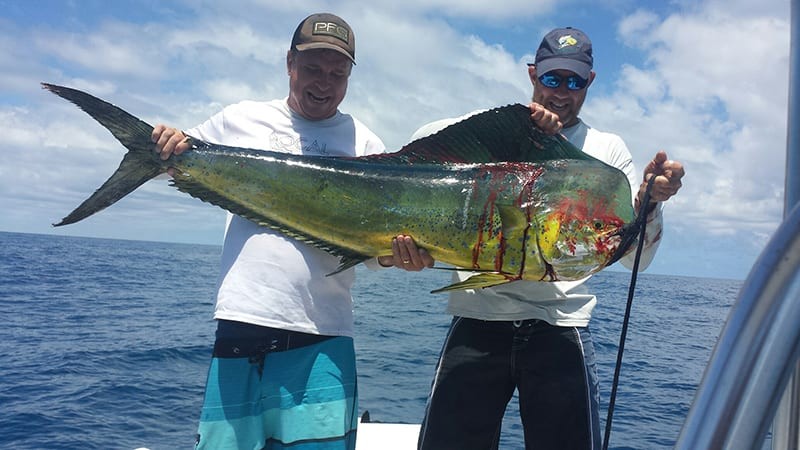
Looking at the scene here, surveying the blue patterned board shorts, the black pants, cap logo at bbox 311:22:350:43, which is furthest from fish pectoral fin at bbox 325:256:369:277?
cap logo at bbox 311:22:350:43

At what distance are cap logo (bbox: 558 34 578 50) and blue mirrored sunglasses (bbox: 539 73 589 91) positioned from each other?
0.42 ft

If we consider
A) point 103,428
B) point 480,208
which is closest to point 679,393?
point 103,428

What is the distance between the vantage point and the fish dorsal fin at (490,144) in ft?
7.09

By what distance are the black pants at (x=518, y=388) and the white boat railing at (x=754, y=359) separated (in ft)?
6.11

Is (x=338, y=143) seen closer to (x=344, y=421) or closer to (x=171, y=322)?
(x=344, y=421)

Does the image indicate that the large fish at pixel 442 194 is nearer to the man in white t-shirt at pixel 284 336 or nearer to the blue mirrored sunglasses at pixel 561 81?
the man in white t-shirt at pixel 284 336

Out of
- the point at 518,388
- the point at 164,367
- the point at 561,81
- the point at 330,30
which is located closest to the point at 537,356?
the point at 518,388

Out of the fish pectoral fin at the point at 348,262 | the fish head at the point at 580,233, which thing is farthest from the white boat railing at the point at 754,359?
the fish pectoral fin at the point at 348,262

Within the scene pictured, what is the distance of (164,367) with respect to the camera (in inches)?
340

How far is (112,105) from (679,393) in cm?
972

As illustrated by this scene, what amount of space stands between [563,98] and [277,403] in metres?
1.74

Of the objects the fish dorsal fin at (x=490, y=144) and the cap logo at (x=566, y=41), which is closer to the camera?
the fish dorsal fin at (x=490, y=144)

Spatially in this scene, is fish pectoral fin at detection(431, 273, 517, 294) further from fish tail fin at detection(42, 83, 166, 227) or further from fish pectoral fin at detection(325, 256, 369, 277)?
fish tail fin at detection(42, 83, 166, 227)

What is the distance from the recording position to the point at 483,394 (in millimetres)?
2492
